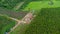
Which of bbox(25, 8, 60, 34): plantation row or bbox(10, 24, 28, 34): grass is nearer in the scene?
bbox(25, 8, 60, 34): plantation row

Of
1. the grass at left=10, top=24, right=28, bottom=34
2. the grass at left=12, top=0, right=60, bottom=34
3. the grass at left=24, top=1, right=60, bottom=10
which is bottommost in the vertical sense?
the grass at left=24, top=1, right=60, bottom=10

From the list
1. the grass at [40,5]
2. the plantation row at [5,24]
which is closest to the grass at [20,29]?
the plantation row at [5,24]

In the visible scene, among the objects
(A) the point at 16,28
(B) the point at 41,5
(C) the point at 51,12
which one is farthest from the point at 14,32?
(B) the point at 41,5

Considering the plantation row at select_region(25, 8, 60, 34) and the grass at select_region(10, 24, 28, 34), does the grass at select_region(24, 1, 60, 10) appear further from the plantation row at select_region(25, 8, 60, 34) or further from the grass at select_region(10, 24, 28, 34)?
the grass at select_region(10, 24, 28, 34)

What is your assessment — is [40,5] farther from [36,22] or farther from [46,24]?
[46,24]

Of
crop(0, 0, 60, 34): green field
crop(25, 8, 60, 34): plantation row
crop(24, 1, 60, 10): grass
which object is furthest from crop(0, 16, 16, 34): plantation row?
crop(24, 1, 60, 10): grass

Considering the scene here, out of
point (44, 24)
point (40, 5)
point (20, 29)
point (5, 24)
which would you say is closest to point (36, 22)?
point (44, 24)

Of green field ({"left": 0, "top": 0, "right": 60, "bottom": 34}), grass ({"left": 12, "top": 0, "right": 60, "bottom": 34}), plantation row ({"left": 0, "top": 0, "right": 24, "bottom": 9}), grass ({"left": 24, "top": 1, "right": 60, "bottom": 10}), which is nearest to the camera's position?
grass ({"left": 12, "top": 0, "right": 60, "bottom": 34})

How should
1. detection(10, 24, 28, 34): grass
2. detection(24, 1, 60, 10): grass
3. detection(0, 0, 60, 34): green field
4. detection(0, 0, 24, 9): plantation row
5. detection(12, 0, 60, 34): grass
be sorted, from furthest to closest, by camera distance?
detection(24, 1, 60, 10): grass → detection(0, 0, 24, 9): plantation row → detection(10, 24, 28, 34): grass → detection(0, 0, 60, 34): green field → detection(12, 0, 60, 34): grass
